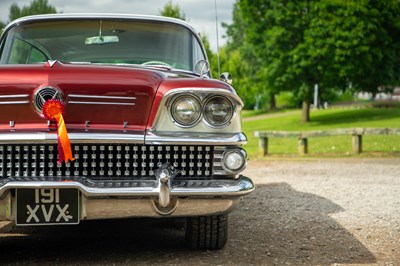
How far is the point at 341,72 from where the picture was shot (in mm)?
32469

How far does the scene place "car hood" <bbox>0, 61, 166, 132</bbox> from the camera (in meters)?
4.16

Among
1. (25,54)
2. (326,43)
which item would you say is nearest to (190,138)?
(25,54)

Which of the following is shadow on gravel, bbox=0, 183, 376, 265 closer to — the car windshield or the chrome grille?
the chrome grille

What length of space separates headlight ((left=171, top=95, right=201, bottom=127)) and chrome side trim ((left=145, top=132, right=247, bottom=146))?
95mm

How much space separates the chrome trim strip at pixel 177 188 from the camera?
12.9 feet

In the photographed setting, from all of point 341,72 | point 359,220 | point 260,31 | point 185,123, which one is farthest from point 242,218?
point 260,31

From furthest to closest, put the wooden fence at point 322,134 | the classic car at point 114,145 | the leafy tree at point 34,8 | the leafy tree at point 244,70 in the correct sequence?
1. the leafy tree at point 244,70
2. the wooden fence at point 322,134
3. the leafy tree at point 34,8
4. the classic car at point 114,145

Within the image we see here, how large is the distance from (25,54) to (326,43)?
95.1ft

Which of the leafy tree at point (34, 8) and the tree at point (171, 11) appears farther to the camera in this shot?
the tree at point (171, 11)

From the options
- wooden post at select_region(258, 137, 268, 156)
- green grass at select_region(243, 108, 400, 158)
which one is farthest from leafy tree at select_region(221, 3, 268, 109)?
wooden post at select_region(258, 137, 268, 156)

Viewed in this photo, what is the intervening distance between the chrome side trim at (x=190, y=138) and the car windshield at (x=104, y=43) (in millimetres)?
1206

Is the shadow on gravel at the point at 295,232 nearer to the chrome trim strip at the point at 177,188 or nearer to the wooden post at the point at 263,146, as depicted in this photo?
the chrome trim strip at the point at 177,188

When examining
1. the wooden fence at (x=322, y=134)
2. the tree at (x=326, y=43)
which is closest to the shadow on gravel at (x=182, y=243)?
the wooden fence at (x=322, y=134)

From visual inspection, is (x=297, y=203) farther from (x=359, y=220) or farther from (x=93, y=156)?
(x=93, y=156)
